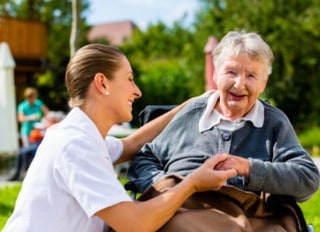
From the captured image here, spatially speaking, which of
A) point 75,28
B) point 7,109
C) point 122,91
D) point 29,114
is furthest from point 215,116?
point 7,109

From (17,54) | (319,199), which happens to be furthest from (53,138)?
(17,54)

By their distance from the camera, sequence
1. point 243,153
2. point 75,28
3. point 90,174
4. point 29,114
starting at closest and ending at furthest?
1. point 90,174
2. point 243,153
3. point 75,28
4. point 29,114

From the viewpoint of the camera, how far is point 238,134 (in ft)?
9.73

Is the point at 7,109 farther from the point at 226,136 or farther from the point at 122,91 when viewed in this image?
the point at 122,91

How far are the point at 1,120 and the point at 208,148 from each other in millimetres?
9889

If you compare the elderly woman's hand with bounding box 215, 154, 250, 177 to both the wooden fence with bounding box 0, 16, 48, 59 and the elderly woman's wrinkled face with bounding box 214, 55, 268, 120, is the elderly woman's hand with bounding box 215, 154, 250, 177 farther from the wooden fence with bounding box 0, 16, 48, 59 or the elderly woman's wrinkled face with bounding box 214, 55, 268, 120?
the wooden fence with bounding box 0, 16, 48, 59

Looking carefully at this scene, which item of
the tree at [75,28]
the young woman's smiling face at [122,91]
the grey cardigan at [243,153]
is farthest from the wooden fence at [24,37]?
the young woman's smiling face at [122,91]

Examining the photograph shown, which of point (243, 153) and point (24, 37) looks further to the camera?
point (24, 37)

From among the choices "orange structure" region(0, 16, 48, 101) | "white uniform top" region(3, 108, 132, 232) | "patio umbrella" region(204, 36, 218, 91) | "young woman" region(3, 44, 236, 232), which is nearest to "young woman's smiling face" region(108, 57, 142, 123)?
"young woman" region(3, 44, 236, 232)

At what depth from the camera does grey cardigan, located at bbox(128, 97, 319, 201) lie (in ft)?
8.95

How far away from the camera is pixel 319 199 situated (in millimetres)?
6594

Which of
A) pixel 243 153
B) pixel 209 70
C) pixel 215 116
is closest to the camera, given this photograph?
pixel 243 153

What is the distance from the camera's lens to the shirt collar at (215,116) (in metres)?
2.98

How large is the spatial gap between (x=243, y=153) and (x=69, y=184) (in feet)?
2.74
